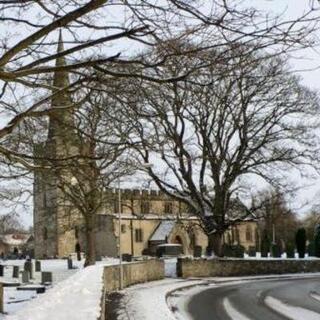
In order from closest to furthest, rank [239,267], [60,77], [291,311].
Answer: [60,77] → [291,311] → [239,267]

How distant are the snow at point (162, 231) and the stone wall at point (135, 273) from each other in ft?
173

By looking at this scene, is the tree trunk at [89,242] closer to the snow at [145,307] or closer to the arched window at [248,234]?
the snow at [145,307]

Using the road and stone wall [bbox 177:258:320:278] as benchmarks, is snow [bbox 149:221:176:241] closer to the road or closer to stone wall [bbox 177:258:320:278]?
stone wall [bbox 177:258:320:278]

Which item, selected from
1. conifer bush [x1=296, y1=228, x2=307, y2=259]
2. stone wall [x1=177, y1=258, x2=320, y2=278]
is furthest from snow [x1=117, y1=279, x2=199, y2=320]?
conifer bush [x1=296, y1=228, x2=307, y2=259]

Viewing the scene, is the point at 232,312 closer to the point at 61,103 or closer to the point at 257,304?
the point at 257,304

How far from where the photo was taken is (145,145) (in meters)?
13.1

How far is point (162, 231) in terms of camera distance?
317 ft

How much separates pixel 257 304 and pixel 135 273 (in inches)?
454

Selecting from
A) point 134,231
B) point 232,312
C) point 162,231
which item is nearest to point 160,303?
point 232,312

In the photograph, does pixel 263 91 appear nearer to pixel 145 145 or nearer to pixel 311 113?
pixel 311 113

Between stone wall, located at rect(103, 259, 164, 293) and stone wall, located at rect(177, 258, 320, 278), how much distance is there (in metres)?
2.63

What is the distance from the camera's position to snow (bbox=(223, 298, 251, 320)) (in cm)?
1973

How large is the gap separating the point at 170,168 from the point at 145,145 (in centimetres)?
3327

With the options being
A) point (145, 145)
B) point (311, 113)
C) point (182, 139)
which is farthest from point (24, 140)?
point (311, 113)
